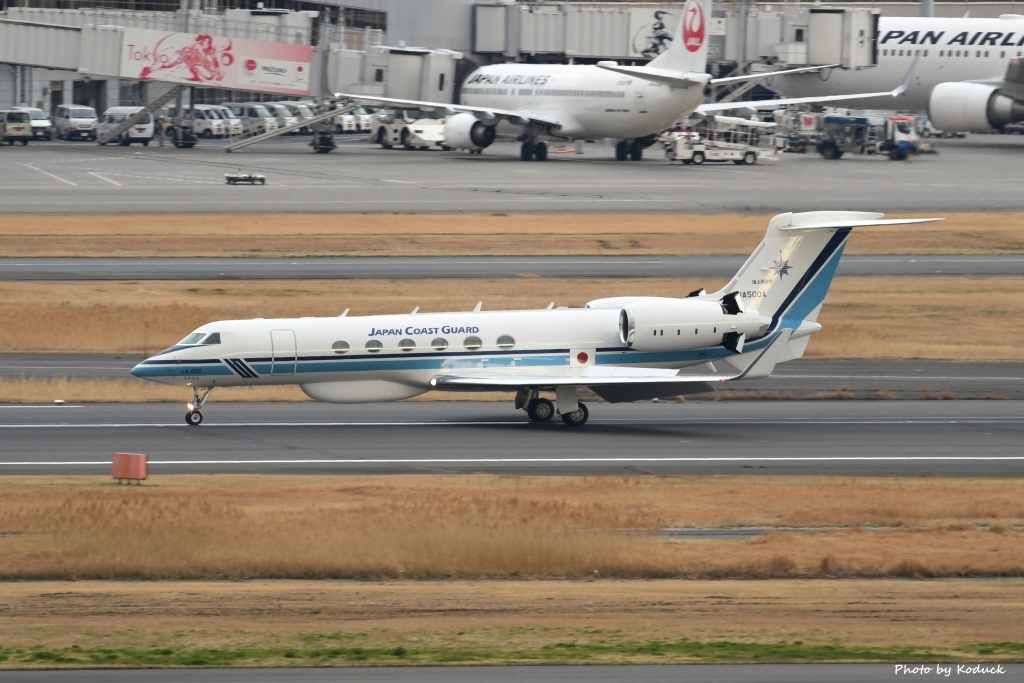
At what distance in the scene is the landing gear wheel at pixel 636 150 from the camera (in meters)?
93.1

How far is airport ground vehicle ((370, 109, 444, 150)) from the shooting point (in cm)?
10519

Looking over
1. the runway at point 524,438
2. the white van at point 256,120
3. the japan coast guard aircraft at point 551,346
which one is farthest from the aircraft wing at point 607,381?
the white van at point 256,120

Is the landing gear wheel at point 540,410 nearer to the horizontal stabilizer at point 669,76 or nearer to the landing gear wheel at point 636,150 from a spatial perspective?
the horizontal stabilizer at point 669,76

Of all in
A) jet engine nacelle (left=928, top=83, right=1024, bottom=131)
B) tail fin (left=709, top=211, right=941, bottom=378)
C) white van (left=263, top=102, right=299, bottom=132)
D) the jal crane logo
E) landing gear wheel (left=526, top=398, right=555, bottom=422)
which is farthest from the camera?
white van (left=263, top=102, right=299, bottom=132)

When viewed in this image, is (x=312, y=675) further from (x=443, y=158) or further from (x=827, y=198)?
(x=443, y=158)

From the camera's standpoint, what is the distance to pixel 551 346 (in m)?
35.4

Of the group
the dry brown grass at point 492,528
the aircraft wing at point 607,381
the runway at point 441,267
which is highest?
the runway at point 441,267

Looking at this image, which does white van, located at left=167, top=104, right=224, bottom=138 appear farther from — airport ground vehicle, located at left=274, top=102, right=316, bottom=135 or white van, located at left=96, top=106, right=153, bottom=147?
airport ground vehicle, located at left=274, top=102, right=316, bottom=135

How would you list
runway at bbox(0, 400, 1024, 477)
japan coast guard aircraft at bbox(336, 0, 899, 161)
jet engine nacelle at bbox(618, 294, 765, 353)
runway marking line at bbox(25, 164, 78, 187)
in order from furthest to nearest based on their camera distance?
japan coast guard aircraft at bbox(336, 0, 899, 161)
runway marking line at bbox(25, 164, 78, 187)
jet engine nacelle at bbox(618, 294, 765, 353)
runway at bbox(0, 400, 1024, 477)

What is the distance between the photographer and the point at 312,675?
1611 cm

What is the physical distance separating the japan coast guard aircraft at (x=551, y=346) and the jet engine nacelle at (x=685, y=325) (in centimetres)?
2

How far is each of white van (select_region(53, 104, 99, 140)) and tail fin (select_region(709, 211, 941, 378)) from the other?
8516cm

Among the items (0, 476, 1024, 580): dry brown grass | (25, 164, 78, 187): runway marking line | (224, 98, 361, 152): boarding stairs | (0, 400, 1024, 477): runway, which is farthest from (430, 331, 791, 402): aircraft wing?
(224, 98, 361, 152): boarding stairs

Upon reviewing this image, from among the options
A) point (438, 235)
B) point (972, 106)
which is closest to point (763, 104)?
point (972, 106)
